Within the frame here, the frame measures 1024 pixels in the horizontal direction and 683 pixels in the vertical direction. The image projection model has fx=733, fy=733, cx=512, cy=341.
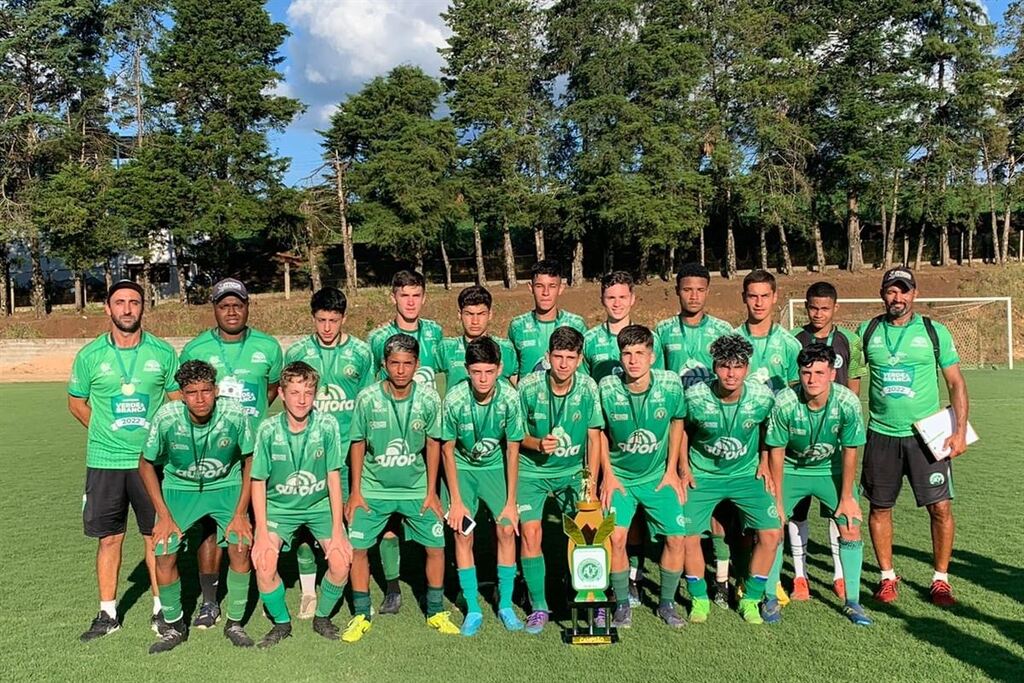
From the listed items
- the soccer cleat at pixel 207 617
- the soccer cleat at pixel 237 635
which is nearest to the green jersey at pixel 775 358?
the soccer cleat at pixel 237 635

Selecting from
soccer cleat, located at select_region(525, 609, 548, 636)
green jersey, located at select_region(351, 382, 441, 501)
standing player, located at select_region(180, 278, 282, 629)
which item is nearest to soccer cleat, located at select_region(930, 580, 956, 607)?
soccer cleat, located at select_region(525, 609, 548, 636)

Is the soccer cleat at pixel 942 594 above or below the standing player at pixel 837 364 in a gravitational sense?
below

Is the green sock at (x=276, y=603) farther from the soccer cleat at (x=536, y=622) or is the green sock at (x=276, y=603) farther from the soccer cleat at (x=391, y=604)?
the soccer cleat at (x=536, y=622)

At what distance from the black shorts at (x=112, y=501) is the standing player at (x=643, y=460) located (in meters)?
2.79

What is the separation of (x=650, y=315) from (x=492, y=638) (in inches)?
1023

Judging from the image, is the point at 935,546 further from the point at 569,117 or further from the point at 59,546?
the point at 569,117

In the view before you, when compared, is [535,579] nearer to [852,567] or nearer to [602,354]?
[602,354]

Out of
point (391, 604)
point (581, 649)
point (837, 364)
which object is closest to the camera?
point (581, 649)

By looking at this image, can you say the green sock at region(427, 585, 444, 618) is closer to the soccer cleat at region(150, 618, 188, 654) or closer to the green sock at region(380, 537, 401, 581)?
the green sock at region(380, 537, 401, 581)

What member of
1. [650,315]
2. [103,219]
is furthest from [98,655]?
[103,219]

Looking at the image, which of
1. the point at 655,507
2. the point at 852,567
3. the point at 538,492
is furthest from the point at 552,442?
the point at 852,567

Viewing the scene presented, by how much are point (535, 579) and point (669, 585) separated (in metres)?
0.82

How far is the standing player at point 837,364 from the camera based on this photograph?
4.80 meters

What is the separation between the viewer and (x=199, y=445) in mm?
4195
